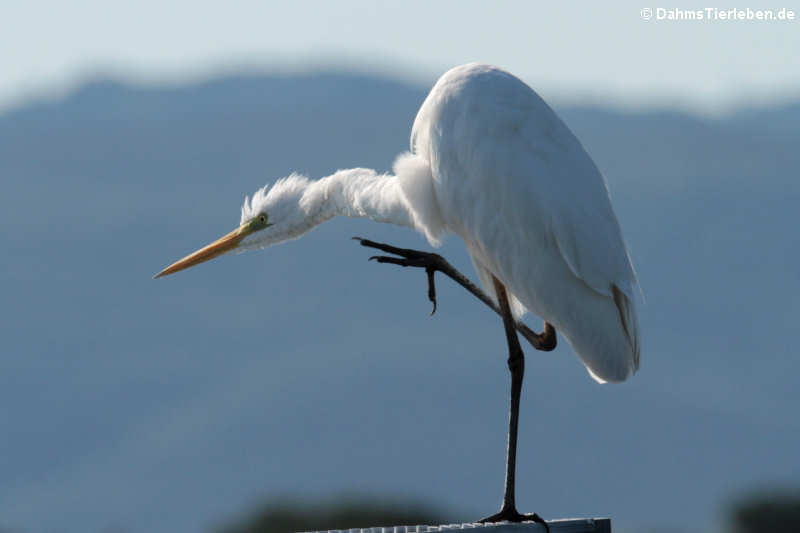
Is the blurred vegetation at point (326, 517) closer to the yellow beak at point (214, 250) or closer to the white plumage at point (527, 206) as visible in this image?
the yellow beak at point (214, 250)

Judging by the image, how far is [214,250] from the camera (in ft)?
22.9

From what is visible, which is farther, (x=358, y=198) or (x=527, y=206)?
(x=358, y=198)

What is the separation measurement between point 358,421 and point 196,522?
1005 centimetres

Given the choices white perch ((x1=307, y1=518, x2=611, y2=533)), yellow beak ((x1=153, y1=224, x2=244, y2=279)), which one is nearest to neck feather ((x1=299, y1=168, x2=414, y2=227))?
yellow beak ((x1=153, y1=224, x2=244, y2=279))

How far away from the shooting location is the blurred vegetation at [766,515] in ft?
70.1

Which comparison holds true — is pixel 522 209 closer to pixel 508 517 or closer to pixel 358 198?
pixel 358 198

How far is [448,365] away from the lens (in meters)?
69.4

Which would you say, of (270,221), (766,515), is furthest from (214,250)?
(766,515)

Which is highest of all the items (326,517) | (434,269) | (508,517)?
(434,269)

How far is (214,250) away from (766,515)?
55.9ft

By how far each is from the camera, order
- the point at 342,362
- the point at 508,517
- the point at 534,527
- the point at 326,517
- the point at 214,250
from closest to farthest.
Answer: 1. the point at 534,527
2. the point at 508,517
3. the point at 214,250
4. the point at 326,517
5. the point at 342,362

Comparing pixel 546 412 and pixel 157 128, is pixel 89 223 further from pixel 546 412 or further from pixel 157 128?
pixel 546 412

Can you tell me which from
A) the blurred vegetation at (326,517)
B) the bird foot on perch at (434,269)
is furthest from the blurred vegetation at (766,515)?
the bird foot on perch at (434,269)

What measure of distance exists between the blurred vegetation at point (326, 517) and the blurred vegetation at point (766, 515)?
192 inches
